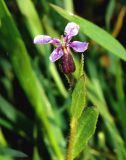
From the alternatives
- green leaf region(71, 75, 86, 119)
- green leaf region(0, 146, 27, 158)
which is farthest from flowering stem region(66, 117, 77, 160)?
green leaf region(0, 146, 27, 158)

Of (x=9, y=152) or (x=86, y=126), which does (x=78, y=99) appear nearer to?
(x=86, y=126)

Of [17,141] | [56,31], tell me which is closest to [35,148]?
[17,141]

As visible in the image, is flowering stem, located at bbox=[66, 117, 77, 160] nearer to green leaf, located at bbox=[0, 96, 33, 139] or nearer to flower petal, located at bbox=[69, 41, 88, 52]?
flower petal, located at bbox=[69, 41, 88, 52]

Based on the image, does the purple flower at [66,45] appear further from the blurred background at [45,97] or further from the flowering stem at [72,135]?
the blurred background at [45,97]

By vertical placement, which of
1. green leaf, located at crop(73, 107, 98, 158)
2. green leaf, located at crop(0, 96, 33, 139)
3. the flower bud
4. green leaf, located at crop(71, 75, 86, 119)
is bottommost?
green leaf, located at crop(0, 96, 33, 139)

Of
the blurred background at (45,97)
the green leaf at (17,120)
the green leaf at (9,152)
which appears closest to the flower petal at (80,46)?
the blurred background at (45,97)

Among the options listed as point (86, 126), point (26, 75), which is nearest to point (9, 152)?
point (26, 75)

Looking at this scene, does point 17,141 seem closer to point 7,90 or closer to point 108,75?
point 7,90
